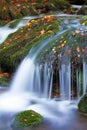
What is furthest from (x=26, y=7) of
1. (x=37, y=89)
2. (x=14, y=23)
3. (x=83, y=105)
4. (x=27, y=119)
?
(x=27, y=119)

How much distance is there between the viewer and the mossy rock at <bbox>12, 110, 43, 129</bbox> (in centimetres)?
646

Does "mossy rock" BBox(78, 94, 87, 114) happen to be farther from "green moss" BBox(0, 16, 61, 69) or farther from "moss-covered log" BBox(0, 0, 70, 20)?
"moss-covered log" BBox(0, 0, 70, 20)

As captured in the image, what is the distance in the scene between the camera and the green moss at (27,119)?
6469 millimetres

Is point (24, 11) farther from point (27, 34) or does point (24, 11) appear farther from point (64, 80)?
point (64, 80)

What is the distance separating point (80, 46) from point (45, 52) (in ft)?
2.71

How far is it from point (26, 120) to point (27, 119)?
0.03 metres

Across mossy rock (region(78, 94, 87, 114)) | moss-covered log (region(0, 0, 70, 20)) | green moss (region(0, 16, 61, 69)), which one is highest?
moss-covered log (region(0, 0, 70, 20))

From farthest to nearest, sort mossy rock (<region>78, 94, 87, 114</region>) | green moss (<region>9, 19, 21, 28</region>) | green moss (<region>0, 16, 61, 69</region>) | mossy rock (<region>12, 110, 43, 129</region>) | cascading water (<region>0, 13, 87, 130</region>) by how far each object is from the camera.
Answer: green moss (<region>9, 19, 21, 28</region>) < green moss (<region>0, 16, 61, 69</region>) < cascading water (<region>0, 13, 87, 130</region>) < mossy rock (<region>78, 94, 87, 114</region>) < mossy rock (<region>12, 110, 43, 129</region>)

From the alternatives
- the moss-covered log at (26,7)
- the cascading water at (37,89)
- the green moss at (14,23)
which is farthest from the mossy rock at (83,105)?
the moss-covered log at (26,7)

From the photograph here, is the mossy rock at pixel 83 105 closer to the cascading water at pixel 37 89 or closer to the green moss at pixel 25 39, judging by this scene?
the cascading water at pixel 37 89

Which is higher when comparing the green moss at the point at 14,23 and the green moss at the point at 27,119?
the green moss at the point at 14,23

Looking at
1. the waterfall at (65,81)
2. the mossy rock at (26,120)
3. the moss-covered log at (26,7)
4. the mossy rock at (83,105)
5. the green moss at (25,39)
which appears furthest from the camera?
the moss-covered log at (26,7)

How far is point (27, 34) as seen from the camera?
10.2 meters

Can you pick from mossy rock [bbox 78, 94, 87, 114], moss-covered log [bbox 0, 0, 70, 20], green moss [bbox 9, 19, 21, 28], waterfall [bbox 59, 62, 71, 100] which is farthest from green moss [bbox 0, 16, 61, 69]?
moss-covered log [bbox 0, 0, 70, 20]
